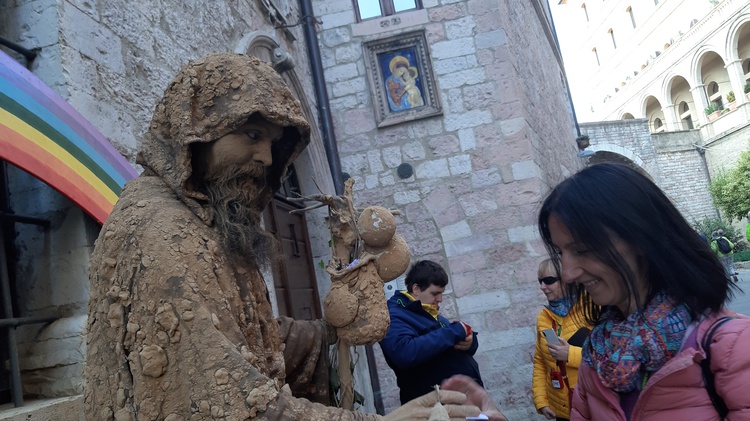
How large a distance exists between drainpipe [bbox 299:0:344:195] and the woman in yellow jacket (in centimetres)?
351

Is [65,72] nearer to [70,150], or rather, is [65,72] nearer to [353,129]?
[70,150]

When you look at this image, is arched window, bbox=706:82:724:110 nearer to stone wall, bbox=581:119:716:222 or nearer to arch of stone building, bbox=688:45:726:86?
arch of stone building, bbox=688:45:726:86

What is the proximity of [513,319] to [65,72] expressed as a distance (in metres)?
5.10

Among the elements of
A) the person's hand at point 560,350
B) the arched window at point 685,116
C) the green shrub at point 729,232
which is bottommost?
the green shrub at point 729,232

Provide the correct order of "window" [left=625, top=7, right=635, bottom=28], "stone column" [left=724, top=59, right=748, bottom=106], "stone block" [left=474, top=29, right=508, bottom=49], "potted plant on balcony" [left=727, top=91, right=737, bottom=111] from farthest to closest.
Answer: "window" [left=625, top=7, right=635, bottom=28] < "potted plant on balcony" [left=727, top=91, right=737, bottom=111] < "stone column" [left=724, top=59, right=748, bottom=106] < "stone block" [left=474, top=29, right=508, bottom=49]

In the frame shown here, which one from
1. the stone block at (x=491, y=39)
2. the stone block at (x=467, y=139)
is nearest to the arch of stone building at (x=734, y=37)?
the stone block at (x=491, y=39)

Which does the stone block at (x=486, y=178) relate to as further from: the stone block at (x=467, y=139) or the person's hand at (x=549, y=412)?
the person's hand at (x=549, y=412)

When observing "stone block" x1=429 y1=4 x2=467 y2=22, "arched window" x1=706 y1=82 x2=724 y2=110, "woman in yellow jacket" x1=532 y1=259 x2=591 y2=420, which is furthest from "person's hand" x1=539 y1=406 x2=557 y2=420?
"arched window" x1=706 y1=82 x2=724 y2=110

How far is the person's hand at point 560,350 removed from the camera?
9.14ft

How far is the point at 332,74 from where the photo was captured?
6.71m

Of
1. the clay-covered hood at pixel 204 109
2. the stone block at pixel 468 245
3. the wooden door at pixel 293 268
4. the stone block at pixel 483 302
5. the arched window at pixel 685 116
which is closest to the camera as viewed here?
the clay-covered hood at pixel 204 109

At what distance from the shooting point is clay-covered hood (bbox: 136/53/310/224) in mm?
1364

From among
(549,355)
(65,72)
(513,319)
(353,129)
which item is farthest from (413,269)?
(353,129)

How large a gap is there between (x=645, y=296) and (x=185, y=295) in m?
1.21
